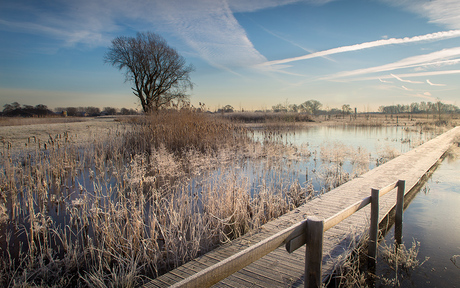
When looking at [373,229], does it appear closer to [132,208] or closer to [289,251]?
[289,251]

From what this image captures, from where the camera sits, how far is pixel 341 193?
5668 mm

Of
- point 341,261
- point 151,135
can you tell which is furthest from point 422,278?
point 151,135

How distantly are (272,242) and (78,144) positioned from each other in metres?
12.1

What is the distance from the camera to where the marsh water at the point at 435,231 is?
341cm

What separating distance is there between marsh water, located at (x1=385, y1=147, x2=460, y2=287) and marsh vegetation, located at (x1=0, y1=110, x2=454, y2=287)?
182 centimetres

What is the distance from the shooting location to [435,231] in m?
4.75

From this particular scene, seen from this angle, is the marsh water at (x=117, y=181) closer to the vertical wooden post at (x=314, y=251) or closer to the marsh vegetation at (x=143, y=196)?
the marsh vegetation at (x=143, y=196)

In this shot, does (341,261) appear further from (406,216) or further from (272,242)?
(406,216)

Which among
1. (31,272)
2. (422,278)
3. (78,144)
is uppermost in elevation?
(78,144)

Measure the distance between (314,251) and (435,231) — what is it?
401 centimetres

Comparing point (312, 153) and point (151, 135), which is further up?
point (151, 135)

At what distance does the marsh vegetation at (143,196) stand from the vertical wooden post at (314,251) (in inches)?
56.2

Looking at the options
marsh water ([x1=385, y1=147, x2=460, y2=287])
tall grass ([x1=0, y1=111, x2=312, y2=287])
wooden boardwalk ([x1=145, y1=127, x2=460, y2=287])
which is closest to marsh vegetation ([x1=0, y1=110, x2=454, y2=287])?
tall grass ([x1=0, y1=111, x2=312, y2=287])

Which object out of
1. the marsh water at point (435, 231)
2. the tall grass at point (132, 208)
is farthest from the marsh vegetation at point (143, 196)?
the marsh water at point (435, 231)
